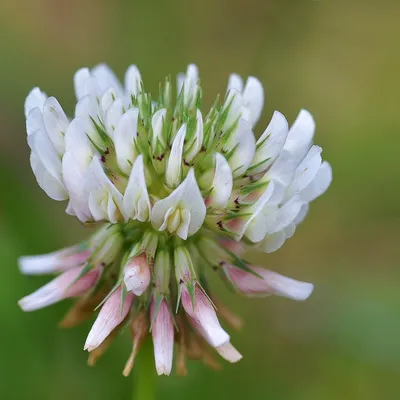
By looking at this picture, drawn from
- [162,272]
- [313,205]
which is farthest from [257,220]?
[313,205]

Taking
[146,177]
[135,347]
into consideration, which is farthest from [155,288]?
[146,177]

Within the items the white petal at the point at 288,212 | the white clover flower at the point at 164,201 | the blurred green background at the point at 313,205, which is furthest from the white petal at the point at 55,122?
the blurred green background at the point at 313,205

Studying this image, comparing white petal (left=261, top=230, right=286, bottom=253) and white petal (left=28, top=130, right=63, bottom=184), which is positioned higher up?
white petal (left=28, top=130, right=63, bottom=184)

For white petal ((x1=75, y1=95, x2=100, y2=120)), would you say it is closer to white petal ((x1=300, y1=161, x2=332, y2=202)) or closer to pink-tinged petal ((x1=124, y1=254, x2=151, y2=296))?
pink-tinged petal ((x1=124, y1=254, x2=151, y2=296))

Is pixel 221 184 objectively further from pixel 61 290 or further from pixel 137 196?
pixel 61 290

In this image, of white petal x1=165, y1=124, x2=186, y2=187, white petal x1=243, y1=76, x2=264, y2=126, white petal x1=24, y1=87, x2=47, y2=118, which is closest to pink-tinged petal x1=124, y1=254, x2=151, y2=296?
white petal x1=165, y1=124, x2=186, y2=187

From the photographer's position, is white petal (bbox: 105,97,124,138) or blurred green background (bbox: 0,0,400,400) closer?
white petal (bbox: 105,97,124,138)

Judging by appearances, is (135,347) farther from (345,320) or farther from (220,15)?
(220,15)
